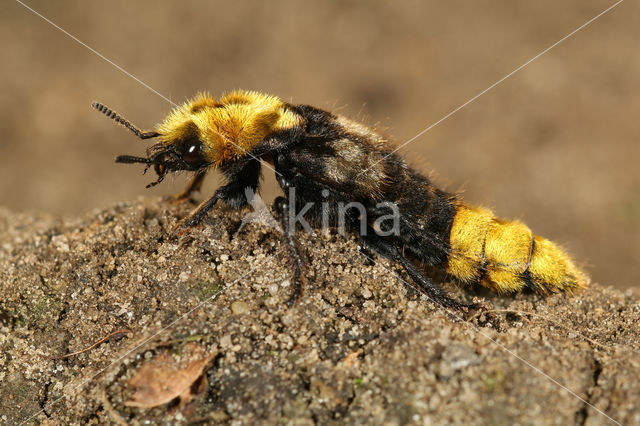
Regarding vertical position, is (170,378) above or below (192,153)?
below

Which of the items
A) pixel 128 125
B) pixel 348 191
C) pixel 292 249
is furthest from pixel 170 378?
pixel 128 125

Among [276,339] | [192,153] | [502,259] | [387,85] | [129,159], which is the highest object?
[387,85]

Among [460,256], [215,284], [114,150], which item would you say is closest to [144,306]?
[215,284]

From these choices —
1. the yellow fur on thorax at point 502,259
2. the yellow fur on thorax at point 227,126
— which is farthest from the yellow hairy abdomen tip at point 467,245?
the yellow fur on thorax at point 227,126

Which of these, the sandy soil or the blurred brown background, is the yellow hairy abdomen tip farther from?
the blurred brown background

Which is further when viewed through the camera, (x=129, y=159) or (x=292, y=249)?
(x=129, y=159)

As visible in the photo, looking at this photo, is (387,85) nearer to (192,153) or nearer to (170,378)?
(192,153)

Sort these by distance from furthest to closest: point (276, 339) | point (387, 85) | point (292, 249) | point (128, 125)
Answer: point (387, 85), point (128, 125), point (292, 249), point (276, 339)

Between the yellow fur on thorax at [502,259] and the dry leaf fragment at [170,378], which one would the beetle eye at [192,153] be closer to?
the dry leaf fragment at [170,378]

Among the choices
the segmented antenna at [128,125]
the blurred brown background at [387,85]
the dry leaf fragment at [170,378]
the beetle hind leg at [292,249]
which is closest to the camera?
the dry leaf fragment at [170,378]
